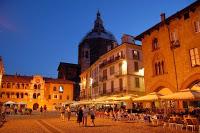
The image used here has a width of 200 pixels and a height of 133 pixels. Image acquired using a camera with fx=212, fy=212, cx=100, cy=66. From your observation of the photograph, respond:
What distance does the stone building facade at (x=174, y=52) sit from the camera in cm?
2102

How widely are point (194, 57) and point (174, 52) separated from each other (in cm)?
272

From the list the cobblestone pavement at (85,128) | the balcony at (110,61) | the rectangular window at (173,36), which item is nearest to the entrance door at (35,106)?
the balcony at (110,61)

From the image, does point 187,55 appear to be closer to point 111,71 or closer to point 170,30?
point 170,30

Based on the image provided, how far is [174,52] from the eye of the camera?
76.7 ft

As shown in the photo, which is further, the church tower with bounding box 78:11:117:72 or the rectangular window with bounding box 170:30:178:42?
the church tower with bounding box 78:11:117:72

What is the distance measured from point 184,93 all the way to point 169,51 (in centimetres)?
925

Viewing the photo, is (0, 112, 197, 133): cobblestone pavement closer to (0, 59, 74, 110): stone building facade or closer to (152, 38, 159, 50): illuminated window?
(152, 38, 159, 50): illuminated window

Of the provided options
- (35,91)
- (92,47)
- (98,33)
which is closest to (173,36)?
(35,91)

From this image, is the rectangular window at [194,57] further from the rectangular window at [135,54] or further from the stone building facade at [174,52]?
Answer: the rectangular window at [135,54]

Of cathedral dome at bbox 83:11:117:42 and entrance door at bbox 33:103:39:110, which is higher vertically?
cathedral dome at bbox 83:11:117:42

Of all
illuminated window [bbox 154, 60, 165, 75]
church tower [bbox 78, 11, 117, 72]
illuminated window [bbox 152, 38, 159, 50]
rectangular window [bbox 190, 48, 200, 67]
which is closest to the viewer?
rectangular window [bbox 190, 48, 200, 67]

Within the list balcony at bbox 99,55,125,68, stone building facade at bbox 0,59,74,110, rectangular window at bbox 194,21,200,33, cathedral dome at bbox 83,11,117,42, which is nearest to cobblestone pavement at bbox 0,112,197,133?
rectangular window at bbox 194,21,200,33

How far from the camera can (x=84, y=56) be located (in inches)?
3073

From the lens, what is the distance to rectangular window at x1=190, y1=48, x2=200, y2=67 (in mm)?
20602
